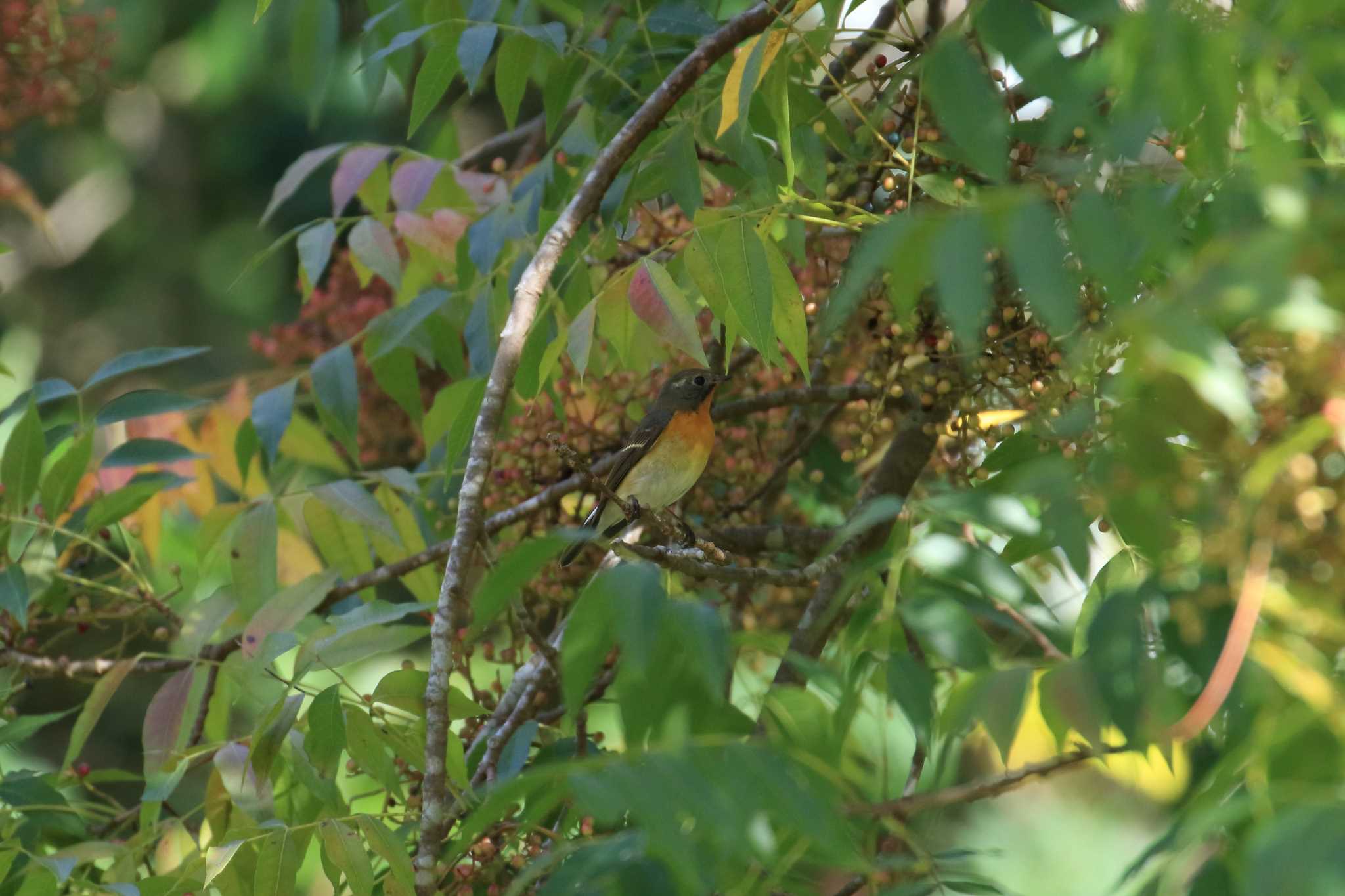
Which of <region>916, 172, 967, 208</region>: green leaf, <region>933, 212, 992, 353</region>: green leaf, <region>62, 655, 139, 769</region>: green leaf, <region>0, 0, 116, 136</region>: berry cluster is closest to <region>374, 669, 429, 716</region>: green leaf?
<region>62, 655, 139, 769</region>: green leaf

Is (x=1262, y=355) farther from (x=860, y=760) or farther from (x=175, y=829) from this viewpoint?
(x=860, y=760)

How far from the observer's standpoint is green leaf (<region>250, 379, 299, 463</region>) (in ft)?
12.4

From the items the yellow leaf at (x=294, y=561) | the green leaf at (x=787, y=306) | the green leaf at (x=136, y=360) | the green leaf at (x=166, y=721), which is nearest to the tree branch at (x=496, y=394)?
the green leaf at (x=787, y=306)

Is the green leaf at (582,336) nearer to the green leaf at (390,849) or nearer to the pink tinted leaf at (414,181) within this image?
the green leaf at (390,849)

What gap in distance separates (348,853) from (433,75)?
190 centimetres

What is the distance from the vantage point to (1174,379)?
5.11 feet

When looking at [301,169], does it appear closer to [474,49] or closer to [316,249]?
[316,249]

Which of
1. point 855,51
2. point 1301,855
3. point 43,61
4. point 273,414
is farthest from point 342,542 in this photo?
point 1301,855

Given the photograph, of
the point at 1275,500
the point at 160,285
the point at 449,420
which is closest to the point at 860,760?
the point at 449,420

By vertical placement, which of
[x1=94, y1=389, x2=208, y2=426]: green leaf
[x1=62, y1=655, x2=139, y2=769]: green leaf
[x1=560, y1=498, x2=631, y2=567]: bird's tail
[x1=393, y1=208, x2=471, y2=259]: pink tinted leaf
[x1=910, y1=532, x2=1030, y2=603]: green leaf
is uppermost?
[x1=910, y1=532, x2=1030, y2=603]: green leaf

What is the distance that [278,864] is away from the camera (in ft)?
8.65

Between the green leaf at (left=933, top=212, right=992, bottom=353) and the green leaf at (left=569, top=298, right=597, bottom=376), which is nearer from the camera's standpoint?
the green leaf at (left=933, top=212, right=992, bottom=353)

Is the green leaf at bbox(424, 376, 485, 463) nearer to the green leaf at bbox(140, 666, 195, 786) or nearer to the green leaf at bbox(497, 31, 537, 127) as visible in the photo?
the green leaf at bbox(497, 31, 537, 127)

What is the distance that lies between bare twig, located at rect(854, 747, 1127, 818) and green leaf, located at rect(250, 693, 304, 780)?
1461 mm
